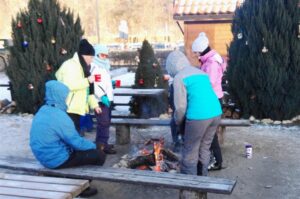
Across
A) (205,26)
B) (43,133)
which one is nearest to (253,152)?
(43,133)

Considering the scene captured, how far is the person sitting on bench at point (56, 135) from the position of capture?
413 cm

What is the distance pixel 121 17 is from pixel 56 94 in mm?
52906

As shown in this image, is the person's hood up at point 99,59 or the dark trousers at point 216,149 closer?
the dark trousers at point 216,149

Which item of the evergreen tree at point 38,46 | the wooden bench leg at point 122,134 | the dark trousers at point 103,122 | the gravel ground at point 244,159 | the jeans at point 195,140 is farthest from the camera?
the evergreen tree at point 38,46

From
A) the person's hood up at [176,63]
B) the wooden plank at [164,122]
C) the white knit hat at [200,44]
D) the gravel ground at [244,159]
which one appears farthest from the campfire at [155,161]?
the person's hood up at [176,63]

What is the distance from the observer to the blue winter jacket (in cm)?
413

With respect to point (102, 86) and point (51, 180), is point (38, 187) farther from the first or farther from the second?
point (102, 86)

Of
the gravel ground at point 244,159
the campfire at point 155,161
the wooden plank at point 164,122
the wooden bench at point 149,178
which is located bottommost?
the gravel ground at point 244,159

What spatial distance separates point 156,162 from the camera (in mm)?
5430

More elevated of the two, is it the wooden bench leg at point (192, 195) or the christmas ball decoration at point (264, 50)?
the christmas ball decoration at point (264, 50)

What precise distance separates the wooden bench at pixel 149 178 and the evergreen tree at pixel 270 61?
15.1 feet

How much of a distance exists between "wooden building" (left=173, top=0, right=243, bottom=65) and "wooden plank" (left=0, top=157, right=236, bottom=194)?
974cm

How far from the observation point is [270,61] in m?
8.07

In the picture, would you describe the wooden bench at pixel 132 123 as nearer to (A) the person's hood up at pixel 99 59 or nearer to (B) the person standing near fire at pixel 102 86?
(B) the person standing near fire at pixel 102 86
